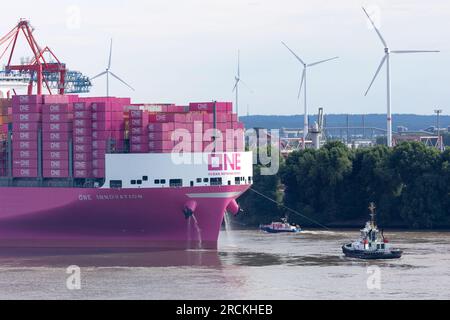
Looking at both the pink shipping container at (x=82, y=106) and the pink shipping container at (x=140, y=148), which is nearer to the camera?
the pink shipping container at (x=140, y=148)

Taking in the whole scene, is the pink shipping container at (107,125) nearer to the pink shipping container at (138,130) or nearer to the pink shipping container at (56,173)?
the pink shipping container at (138,130)

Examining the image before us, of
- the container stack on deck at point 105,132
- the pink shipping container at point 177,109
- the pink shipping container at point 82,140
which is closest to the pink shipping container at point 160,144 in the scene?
the container stack on deck at point 105,132

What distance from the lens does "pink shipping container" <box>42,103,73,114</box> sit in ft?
326

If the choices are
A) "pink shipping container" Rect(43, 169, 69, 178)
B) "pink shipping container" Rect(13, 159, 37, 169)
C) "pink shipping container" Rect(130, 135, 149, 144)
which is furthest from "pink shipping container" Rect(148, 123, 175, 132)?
"pink shipping container" Rect(13, 159, 37, 169)

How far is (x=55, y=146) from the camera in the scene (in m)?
99.4

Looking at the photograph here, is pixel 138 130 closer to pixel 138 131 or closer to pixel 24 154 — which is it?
pixel 138 131

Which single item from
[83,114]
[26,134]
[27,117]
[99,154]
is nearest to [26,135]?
[26,134]

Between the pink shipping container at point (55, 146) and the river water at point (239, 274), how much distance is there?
964cm

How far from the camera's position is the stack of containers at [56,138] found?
99.1m

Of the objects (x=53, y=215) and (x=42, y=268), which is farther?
(x=53, y=215)

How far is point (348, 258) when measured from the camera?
8656 centimetres

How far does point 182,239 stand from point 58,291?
23582 mm
